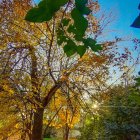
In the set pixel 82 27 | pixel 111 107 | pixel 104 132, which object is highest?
pixel 111 107

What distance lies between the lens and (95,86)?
39.4 feet

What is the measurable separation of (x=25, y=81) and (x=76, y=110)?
10.9 ft

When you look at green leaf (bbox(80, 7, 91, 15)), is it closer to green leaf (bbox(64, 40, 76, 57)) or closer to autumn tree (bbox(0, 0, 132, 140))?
green leaf (bbox(64, 40, 76, 57))

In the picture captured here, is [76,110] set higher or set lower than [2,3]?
lower

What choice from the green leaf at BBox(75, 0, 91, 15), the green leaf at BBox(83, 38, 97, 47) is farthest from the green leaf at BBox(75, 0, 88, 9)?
the green leaf at BBox(83, 38, 97, 47)

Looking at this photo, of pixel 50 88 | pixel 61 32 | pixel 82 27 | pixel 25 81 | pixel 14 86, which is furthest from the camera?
pixel 50 88

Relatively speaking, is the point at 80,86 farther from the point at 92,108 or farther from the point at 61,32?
the point at 61,32

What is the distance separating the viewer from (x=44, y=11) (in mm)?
671

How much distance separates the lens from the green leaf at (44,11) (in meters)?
0.66

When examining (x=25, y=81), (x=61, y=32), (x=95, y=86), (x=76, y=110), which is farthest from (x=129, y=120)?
(x=61, y=32)

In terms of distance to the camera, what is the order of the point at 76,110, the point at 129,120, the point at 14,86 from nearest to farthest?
the point at 14,86, the point at 76,110, the point at 129,120

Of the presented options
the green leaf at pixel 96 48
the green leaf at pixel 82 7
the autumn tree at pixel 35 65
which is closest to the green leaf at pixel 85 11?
the green leaf at pixel 82 7

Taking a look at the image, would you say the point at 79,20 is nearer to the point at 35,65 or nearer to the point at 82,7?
the point at 82,7

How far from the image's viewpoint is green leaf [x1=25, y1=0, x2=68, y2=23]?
0.66 m
